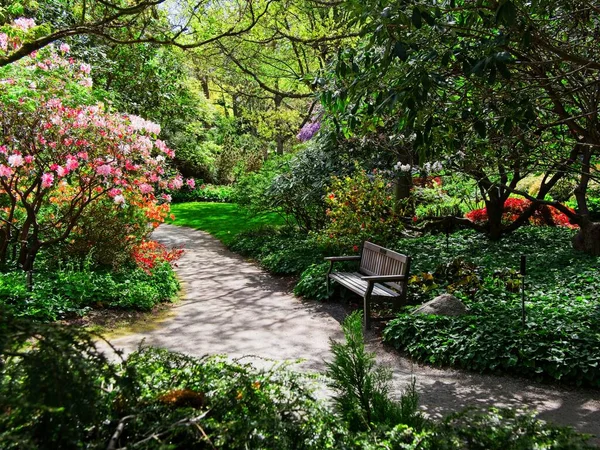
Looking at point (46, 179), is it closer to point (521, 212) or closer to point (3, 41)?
point (3, 41)

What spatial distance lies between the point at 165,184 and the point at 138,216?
0.82m

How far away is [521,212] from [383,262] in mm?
6476

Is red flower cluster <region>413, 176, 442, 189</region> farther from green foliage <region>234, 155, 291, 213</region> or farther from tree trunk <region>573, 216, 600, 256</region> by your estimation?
tree trunk <region>573, 216, 600, 256</region>

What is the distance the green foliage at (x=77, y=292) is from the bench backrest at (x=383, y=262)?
3419 mm

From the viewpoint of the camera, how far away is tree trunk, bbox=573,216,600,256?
8906 mm

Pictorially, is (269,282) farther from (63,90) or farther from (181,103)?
(181,103)

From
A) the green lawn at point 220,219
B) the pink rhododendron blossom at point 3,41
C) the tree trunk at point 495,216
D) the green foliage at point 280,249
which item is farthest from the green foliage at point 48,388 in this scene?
the green lawn at point 220,219

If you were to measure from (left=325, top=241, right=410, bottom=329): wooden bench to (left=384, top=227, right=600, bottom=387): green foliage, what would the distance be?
2.00 feet

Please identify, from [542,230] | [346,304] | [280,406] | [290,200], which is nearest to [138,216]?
[346,304]

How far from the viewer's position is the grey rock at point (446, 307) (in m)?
6.27

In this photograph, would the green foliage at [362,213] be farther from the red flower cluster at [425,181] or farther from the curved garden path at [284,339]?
the red flower cluster at [425,181]

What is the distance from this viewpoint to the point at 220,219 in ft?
66.9

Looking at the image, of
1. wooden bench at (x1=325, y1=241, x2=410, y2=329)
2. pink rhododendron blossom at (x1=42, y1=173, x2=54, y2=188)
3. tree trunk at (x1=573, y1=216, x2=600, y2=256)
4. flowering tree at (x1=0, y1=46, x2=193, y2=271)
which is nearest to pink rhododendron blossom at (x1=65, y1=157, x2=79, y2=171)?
flowering tree at (x1=0, y1=46, x2=193, y2=271)

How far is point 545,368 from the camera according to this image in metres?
4.87
